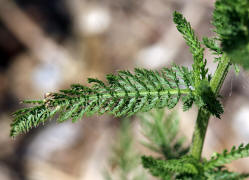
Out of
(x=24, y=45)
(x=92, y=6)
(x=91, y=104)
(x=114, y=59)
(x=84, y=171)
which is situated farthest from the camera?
(x=92, y=6)

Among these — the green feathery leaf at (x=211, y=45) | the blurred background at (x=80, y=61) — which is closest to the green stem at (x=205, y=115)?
the green feathery leaf at (x=211, y=45)

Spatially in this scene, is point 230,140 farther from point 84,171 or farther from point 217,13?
point 217,13

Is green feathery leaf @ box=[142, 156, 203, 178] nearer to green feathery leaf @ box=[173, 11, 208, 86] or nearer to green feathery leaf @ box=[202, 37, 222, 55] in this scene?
green feathery leaf @ box=[173, 11, 208, 86]

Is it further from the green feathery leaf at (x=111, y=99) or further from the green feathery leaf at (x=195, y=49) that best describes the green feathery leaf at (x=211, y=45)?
the green feathery leaf at (x=111, y=99)

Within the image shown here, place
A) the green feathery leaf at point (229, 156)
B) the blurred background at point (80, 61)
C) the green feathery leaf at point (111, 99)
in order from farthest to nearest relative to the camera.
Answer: the blurred background at point (80, 61) → the green feathery leaf at point (229, 156) → the green feathery leaf at point (111, 99)

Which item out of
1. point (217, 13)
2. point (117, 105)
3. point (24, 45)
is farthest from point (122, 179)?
point (24, 45)

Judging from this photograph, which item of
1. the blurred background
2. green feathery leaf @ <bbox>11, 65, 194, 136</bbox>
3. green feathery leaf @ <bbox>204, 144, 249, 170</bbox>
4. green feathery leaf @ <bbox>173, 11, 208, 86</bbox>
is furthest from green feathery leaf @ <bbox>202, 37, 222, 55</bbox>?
the blurred background
